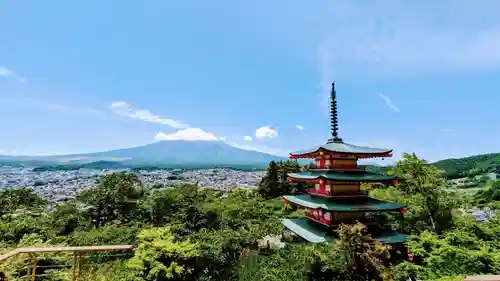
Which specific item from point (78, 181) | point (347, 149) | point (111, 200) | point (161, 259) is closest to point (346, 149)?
point (347, 149)

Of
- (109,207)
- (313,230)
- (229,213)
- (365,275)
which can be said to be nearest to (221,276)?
(313,230)

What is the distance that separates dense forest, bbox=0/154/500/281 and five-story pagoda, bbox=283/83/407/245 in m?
1.00

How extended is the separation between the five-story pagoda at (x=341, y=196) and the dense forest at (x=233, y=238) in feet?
3.29

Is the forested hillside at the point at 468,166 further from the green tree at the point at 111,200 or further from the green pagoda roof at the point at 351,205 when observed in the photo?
the green tree at the point at 111,200

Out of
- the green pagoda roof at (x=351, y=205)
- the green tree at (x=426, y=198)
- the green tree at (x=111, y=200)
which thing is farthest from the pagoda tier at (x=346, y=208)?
the green tree at (x=111, y=200)

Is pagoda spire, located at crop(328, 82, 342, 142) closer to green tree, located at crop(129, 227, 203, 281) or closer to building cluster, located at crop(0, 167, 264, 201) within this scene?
green tree, located at crop(129, 227, 203, 281)

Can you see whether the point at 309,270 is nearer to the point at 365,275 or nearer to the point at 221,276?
the point at 365,275

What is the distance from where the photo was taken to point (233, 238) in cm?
1440

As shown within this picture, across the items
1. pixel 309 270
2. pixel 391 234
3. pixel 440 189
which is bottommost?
pixel 309 270

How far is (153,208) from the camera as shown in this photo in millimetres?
20406

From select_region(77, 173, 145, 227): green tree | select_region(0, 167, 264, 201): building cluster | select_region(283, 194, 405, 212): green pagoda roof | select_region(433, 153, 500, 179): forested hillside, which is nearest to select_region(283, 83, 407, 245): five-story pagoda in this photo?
select_region(283, 194, 405, 212): green pagoda roof

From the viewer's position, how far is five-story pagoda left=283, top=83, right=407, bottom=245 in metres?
13.0

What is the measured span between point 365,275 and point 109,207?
18.1 metres

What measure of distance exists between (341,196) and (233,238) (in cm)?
514
